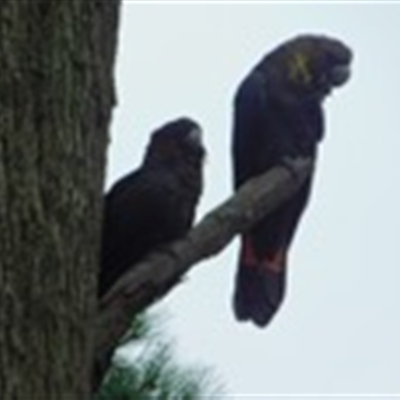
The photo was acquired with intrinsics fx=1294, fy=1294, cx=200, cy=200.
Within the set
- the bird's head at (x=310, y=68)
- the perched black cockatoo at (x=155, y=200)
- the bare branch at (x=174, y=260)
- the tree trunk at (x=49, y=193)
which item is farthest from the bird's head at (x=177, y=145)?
the tree trunk at (x=49, y=193)

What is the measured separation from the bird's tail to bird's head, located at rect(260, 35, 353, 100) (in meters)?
0.52

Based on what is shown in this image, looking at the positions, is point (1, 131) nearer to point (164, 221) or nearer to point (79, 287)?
point (79, 287)

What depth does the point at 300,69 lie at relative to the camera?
8.83ft

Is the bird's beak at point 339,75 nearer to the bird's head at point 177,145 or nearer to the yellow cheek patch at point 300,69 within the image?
the yellow cheek patch at point 300,69

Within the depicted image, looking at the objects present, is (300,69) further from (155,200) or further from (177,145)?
(155,200)

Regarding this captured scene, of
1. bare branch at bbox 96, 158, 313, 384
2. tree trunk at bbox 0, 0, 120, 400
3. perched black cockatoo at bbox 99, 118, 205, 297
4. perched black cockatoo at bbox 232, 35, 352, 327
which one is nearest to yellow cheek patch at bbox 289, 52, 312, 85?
perched black cockatoo at bbox 232, 35, 352, 327

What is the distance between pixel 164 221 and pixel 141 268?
479 millimetres

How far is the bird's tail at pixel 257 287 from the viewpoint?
2.12 metres

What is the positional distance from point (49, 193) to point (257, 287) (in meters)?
1.07

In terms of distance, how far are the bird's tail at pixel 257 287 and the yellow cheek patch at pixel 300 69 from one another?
1.76 feet

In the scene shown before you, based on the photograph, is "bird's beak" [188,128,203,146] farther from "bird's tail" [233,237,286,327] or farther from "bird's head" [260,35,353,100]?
"bird's head" [260,35,353,100]

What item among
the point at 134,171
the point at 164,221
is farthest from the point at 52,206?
the point at 134,171

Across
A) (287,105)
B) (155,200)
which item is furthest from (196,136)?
(287,105)

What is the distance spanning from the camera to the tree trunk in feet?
3.54
